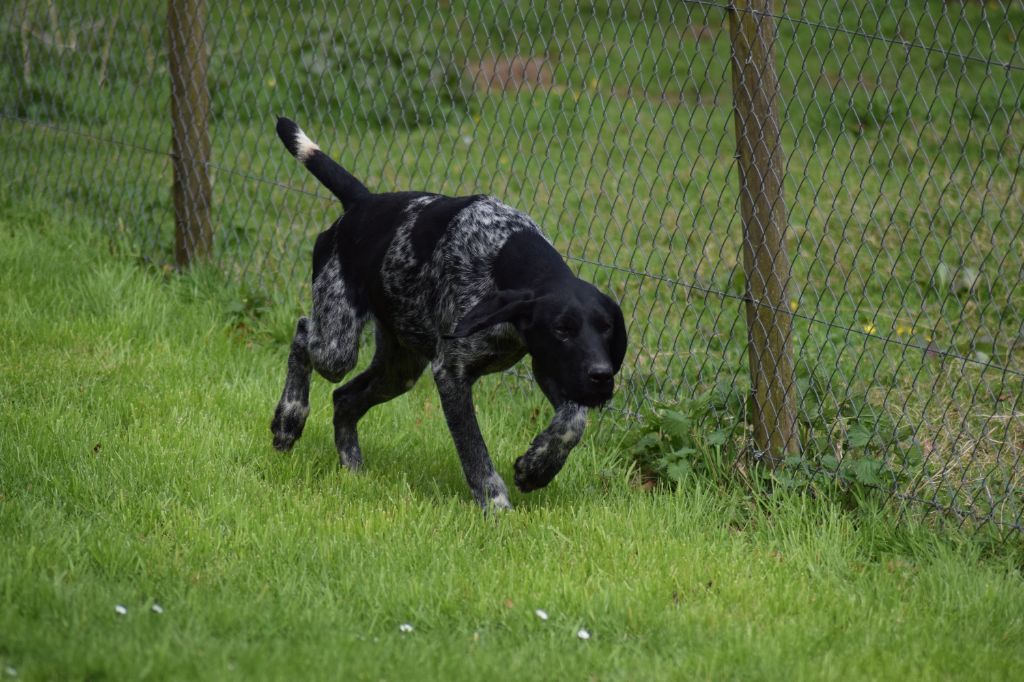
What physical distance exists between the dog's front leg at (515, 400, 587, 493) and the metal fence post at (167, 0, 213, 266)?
11.4 feet

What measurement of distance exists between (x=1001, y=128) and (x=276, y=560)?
911cm

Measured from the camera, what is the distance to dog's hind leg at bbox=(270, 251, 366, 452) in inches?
190

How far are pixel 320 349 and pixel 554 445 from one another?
3.60 ft

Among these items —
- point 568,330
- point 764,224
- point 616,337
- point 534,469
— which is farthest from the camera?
point 764,224

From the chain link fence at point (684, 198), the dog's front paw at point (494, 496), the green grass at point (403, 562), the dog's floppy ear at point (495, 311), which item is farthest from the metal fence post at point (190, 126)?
the dog's floppy ear at point (495, 311)

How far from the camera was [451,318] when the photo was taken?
451 centimetres

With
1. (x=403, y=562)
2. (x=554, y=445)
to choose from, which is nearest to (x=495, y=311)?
(x=554, y=445)

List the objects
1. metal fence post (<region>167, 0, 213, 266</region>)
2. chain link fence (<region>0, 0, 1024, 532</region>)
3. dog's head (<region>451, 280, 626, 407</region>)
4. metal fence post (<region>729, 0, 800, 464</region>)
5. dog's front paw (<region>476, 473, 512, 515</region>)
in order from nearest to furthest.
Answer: dog's head (<region>451, 280, 626, 407</region>) < dog's front paw (<region>476, 473, 512, 515</region>) < metal fence post (<region>729, 0, 800, 464</region>) < chain link fence (<region>0, 0, 1024, 532</region>) < metal fence post (<region>167, 0, 213, 266</region>)

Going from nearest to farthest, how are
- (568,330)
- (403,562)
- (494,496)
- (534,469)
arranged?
(403,562) < (568,330) < (534,469) < (494,496)

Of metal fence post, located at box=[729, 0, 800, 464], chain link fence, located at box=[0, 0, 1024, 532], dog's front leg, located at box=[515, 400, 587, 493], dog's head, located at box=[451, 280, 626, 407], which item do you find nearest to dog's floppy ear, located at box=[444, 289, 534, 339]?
dog's head, located at box=[451, 280, 626, 407]

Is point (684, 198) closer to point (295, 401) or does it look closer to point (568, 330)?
point (568, 330)

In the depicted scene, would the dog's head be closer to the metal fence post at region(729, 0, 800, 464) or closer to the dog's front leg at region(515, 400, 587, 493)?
the dog's front leg at region(515, 400, 587, 493)

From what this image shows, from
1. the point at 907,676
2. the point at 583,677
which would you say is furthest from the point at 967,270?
the point at 583,677

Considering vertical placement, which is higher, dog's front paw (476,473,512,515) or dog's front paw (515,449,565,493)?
dog's front paw (515,449,565,493)
